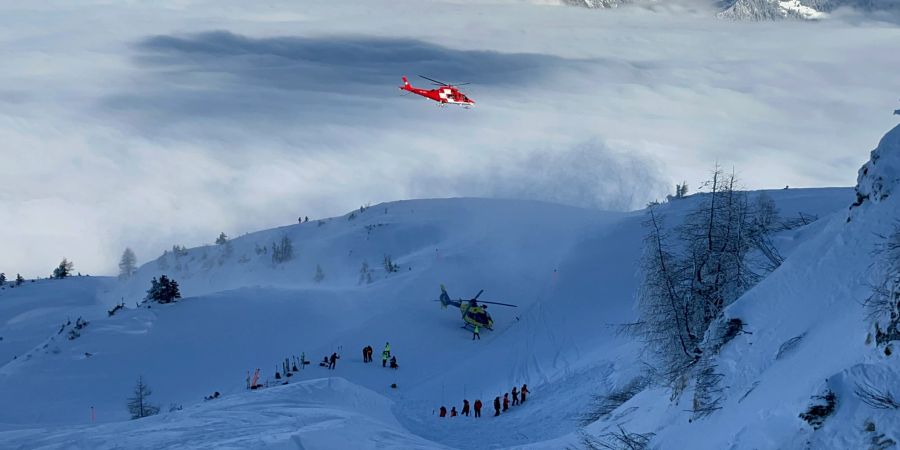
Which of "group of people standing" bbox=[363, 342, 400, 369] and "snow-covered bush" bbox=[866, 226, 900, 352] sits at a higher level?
"snow-covered bush" bbox=[866, 226, 900, 352]

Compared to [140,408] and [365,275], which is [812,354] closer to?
[140,408]

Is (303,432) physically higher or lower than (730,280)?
lower

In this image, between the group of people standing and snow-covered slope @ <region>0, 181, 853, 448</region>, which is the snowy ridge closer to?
snow-covered slope @ <region>0, 181, 853, 448</region>

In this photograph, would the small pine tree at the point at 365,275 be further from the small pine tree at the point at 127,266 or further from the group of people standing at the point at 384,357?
the small pine tree at the point at 127,266

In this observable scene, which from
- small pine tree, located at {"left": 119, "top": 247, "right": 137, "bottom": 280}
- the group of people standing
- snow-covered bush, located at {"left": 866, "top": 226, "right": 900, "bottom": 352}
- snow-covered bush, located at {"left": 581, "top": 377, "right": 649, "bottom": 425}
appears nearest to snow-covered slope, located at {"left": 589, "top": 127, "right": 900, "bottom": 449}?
snow-covered bush, located at {"left": 866, "top": 226, "right": 900, "bottom": 352}

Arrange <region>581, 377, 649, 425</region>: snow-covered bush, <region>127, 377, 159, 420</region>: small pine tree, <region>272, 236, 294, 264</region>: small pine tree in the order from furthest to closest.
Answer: <region>272, 236, 294, 264</region>: small pine tree, <region>127, 377, 159, 420</region>: small pine tree, <region>581, 377, 649, 425</region>: snow-covered bush

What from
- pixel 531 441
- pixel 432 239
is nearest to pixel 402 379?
pixel 531 441

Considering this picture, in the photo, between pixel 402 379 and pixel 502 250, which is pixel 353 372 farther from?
pixel 502 250

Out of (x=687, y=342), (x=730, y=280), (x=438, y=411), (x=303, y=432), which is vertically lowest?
(x=438, y=411)

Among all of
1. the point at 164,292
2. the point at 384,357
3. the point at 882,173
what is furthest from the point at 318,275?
the point at 882,173
